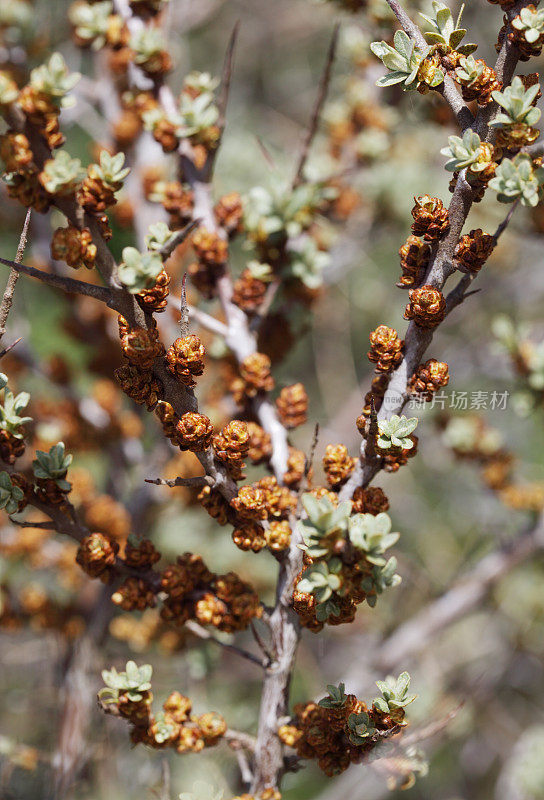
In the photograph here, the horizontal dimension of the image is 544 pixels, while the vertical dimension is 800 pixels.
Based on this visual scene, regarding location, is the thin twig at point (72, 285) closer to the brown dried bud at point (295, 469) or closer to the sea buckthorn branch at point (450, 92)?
the brown dried bud at point (295, 469)

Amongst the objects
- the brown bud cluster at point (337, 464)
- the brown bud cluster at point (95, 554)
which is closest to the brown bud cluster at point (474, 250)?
the brown bud cluster at point (337, 464)

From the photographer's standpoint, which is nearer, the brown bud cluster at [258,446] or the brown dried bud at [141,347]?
the brown dried bud at [141,347]

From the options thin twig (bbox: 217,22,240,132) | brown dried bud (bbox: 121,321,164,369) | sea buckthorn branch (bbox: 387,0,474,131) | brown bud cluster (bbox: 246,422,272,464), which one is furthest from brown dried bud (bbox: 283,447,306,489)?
thin twig (bbox: 217,22,240,132)

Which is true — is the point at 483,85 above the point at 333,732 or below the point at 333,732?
above

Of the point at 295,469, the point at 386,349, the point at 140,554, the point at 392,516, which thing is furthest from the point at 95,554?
the point at 392,516

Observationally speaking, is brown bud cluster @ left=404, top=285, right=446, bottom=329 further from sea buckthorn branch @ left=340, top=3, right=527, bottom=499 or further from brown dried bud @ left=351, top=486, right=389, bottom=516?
brown dried bud @ left=351, top=486, right=389, bottom=516

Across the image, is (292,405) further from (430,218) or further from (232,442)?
(430,218)

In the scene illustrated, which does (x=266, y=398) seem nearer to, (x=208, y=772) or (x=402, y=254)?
(x=402, y=254)

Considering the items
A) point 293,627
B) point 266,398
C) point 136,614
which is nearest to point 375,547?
point 293,627

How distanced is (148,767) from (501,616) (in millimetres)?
2034

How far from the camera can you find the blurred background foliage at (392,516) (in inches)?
99.3

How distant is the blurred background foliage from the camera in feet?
8.27

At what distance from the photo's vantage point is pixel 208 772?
7.66ft

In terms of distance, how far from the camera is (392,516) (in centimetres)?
406
